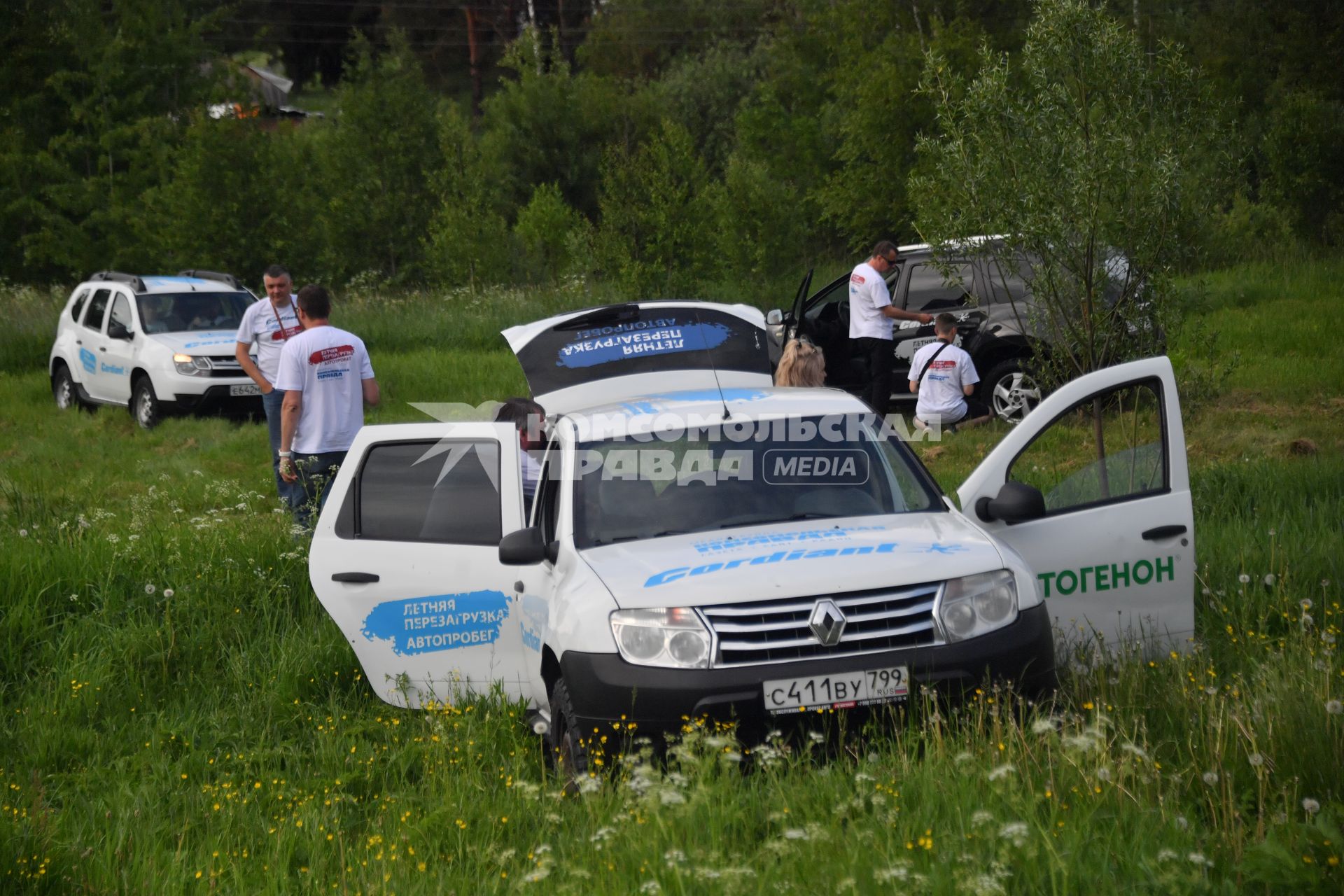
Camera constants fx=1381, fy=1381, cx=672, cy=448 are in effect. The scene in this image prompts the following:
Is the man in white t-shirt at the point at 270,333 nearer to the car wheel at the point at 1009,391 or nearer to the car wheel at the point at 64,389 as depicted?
the car wheel at the point at 1009,391

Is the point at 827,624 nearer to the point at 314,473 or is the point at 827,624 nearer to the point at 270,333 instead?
the point at 314,473

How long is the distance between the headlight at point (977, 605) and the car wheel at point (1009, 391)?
8902 mm

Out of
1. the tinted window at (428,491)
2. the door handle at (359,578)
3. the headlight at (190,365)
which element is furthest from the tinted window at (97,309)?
the door handle at (359,578)

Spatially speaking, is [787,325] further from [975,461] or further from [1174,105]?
[1174,105]

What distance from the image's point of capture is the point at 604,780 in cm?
473

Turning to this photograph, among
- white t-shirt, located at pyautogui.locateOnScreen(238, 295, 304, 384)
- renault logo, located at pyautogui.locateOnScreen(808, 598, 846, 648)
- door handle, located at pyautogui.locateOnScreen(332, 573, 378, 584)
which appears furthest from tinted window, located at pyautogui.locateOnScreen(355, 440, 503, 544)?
white t-shirt, located at pyautogui.locateOnScreen(238, 295, 304, 384)

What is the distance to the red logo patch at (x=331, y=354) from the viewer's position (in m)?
8.91

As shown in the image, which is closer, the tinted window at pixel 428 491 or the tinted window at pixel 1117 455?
the tinted window at pixel 1117 455

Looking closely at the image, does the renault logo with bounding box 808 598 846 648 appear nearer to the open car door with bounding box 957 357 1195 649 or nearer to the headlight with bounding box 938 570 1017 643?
the headlight with bounding box 938 570 1017 643

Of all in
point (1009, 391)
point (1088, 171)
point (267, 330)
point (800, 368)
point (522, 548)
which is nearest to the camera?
point (522, 548)

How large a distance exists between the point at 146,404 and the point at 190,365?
3.51 feet

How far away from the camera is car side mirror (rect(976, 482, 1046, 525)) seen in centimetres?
569

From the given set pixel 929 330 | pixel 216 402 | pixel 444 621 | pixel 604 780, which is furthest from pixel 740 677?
pixel 216 402

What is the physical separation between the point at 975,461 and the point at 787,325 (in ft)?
10.3
